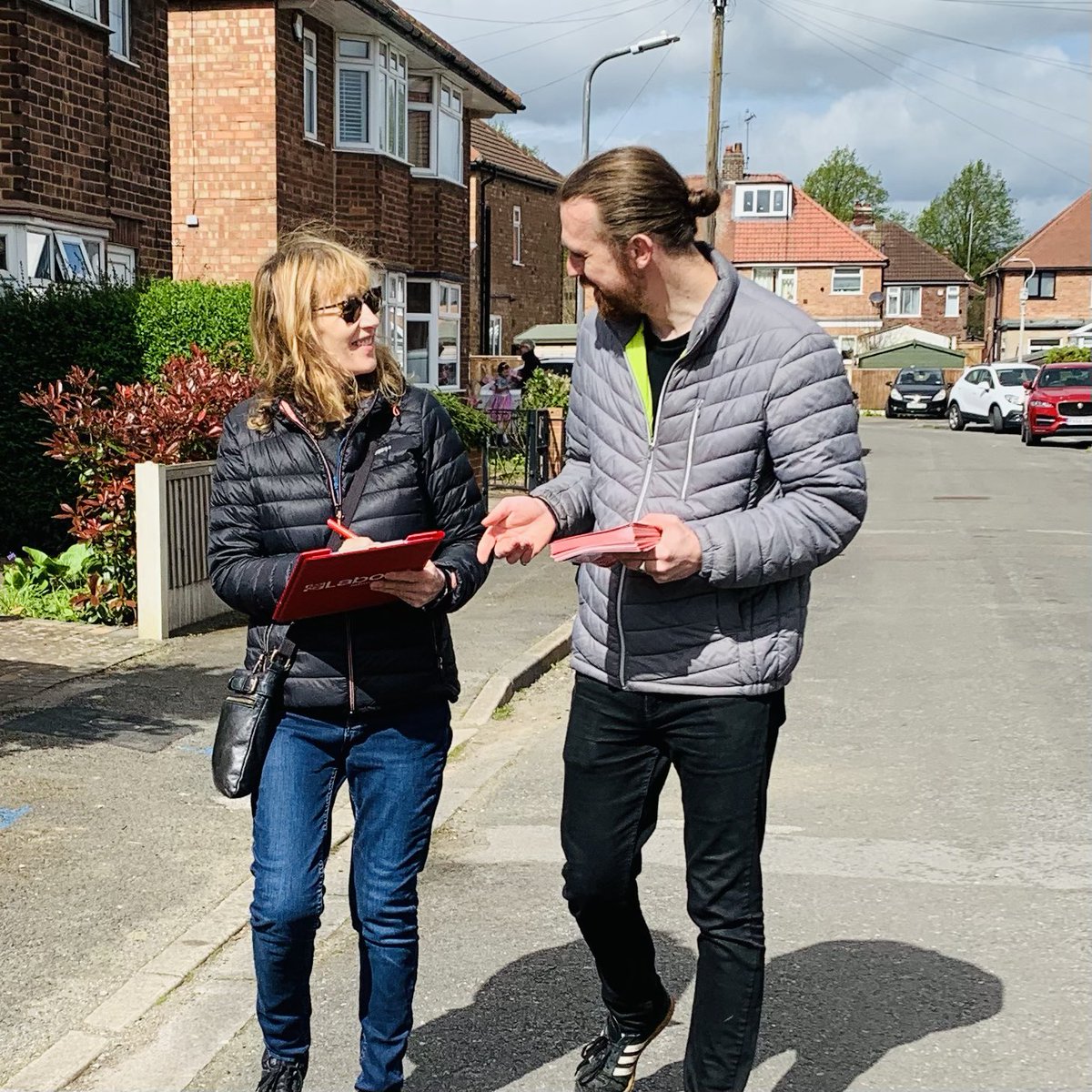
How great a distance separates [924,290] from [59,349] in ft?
251

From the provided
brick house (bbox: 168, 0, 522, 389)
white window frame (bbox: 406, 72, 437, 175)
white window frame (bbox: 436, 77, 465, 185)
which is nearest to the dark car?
white window frame (bbox: 436, 77, 465, 185)

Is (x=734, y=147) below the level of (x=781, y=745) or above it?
above

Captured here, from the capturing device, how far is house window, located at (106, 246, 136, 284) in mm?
16484

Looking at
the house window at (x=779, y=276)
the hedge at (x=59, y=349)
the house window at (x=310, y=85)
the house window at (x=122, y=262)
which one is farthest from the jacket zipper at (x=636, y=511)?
the house window at (x=779, y=276)

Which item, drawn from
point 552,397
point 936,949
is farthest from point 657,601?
point 552,397

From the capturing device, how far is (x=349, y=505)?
3273 mm

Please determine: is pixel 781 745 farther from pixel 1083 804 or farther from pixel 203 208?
pixel 203 208

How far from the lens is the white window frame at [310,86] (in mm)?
22438

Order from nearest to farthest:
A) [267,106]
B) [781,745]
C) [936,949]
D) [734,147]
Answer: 1. [936,949]
2. [781,745]
3. [267,106]
4. [734,147]

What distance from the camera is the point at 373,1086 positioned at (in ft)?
10.8

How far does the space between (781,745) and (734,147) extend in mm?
68073

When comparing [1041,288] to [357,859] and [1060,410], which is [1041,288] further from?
[357,859]

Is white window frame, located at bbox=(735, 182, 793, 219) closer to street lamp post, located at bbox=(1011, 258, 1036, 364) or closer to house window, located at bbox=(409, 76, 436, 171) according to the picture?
street lamp post, located at bbox=(1011, 258, 1036, 364)

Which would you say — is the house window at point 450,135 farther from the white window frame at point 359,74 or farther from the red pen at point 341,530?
the red pen at point 341,530
